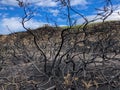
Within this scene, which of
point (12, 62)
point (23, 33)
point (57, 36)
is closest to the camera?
point (12, 62)

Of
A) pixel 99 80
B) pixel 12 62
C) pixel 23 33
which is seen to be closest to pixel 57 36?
pixel 23 33

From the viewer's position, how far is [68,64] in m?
9.27

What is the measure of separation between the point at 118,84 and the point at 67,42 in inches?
170

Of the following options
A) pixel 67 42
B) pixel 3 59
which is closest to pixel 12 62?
pixel 3 59

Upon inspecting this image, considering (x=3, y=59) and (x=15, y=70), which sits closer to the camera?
(x=15, y=70)

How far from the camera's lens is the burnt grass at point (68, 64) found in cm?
713

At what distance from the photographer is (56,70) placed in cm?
844

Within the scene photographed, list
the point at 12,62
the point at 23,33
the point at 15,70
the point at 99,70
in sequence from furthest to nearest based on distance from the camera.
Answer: the point at 23,33 → the point at 12,62 → the point at 15,70 → the point at 99,70

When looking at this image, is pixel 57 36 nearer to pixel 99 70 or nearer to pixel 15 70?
pixel 15 70

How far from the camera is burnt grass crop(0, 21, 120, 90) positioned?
713 centimetres

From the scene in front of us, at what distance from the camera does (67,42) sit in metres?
11.1

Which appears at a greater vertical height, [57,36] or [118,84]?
[57,36]

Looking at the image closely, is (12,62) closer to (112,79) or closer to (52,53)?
(52,53)

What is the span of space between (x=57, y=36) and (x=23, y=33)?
5.93 feet
